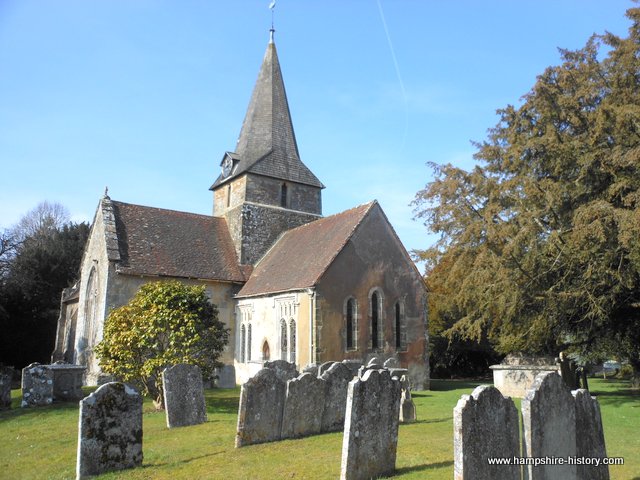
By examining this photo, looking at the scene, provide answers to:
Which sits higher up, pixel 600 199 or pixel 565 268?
pixel 600 199

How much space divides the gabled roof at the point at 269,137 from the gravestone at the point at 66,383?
15.0 m

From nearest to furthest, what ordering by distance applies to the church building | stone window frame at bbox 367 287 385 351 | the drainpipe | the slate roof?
the drainpipe → the church building → stone window frame at bbox 367 287 385 351 → the slate roof

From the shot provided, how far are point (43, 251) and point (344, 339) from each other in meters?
25.8

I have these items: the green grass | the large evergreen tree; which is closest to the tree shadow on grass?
the green grass

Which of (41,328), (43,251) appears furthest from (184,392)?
(43,251)

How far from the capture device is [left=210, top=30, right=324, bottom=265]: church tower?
2859 centimetres

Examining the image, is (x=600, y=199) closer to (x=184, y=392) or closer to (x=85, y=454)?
(x=184, y=392)

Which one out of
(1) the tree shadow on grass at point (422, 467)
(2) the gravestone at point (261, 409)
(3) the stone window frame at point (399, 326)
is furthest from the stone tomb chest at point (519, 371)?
(1) the tree shadow on grass at point (422, 467)

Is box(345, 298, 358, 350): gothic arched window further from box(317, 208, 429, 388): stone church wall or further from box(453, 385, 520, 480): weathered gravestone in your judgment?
box(453, 385, 520, 480): weathered gravestone

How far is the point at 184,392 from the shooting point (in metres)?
11.9

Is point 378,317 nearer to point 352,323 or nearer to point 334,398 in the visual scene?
point 352,323

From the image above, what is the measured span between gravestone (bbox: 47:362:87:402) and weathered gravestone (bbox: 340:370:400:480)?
1364cm

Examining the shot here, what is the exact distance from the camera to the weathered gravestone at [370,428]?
23.2ft

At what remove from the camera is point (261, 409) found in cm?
984
